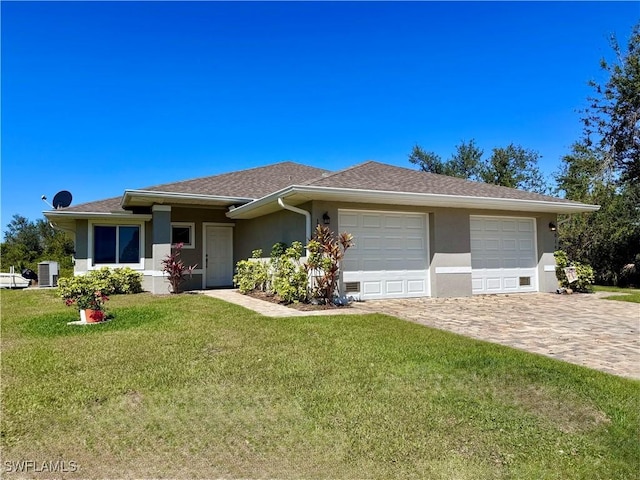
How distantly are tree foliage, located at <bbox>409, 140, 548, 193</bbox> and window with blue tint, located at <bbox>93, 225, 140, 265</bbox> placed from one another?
26478 mm

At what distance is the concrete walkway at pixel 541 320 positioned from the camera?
5.03 meters

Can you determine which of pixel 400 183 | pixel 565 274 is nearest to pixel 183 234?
pixel 400 183

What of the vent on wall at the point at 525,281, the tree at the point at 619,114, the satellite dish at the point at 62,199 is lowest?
the vent on wall at the point at 525,281

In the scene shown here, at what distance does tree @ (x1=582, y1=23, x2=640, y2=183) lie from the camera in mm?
15555

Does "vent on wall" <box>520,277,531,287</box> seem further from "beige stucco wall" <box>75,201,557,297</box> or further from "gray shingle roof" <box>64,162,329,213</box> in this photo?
"gray shingle roof" <box>64,162,329,213</box>

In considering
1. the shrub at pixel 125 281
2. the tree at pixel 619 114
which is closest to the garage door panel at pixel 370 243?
the shrub at pixel 125 281

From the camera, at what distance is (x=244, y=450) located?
108 inches

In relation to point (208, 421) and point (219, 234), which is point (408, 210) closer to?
point (219, 234)

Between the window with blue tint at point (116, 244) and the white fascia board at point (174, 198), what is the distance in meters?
1.54

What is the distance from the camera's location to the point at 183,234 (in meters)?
13.7

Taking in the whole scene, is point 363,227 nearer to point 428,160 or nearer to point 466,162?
point 428,160

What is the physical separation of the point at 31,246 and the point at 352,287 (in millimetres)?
49118

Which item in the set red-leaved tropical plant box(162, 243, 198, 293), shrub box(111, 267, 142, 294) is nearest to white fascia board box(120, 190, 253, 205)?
red-leaved tropical plant box(162, 243, 198, 293)

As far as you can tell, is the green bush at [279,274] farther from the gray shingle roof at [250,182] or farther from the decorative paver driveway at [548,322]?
the gray shingle roof at [250,182]
